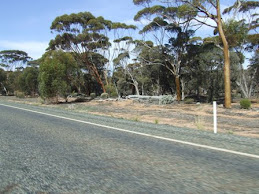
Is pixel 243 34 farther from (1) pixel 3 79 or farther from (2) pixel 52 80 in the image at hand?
(1) pixel 3 79

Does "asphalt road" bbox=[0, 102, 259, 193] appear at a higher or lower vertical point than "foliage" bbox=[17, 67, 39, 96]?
lower

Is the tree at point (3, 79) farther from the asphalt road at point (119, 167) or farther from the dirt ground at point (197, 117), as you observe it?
the asphalt road at point (119, 167)

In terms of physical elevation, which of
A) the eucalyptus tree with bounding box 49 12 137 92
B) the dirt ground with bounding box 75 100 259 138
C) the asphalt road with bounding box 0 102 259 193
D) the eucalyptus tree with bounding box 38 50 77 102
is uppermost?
the eucalyptus tree with bounding box 49 12 137 92

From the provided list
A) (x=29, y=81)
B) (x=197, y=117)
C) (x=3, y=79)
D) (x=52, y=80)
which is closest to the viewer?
(x=197, y=117)

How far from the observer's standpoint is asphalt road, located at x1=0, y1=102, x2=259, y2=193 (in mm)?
3248

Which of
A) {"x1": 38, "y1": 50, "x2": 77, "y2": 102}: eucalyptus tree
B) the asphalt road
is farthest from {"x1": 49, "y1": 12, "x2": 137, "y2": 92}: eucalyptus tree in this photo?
the asphalt road

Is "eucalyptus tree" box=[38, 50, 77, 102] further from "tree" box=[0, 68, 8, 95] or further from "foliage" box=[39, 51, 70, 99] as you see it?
"tree" box=[0, 68, 8, 95]

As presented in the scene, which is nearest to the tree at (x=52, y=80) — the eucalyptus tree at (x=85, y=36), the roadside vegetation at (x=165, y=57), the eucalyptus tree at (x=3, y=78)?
the roadside vegetation at (x=165, y=57)

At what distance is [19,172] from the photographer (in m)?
3.85

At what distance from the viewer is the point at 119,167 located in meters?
4.09

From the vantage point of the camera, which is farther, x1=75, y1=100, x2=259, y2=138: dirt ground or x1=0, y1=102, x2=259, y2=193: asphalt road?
x1=75, y1=100, x2=259, y2=138: dirt ground

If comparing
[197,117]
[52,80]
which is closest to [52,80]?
[52,80]

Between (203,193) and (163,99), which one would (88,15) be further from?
(203,193)

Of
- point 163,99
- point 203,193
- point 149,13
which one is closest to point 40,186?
point 203,193
